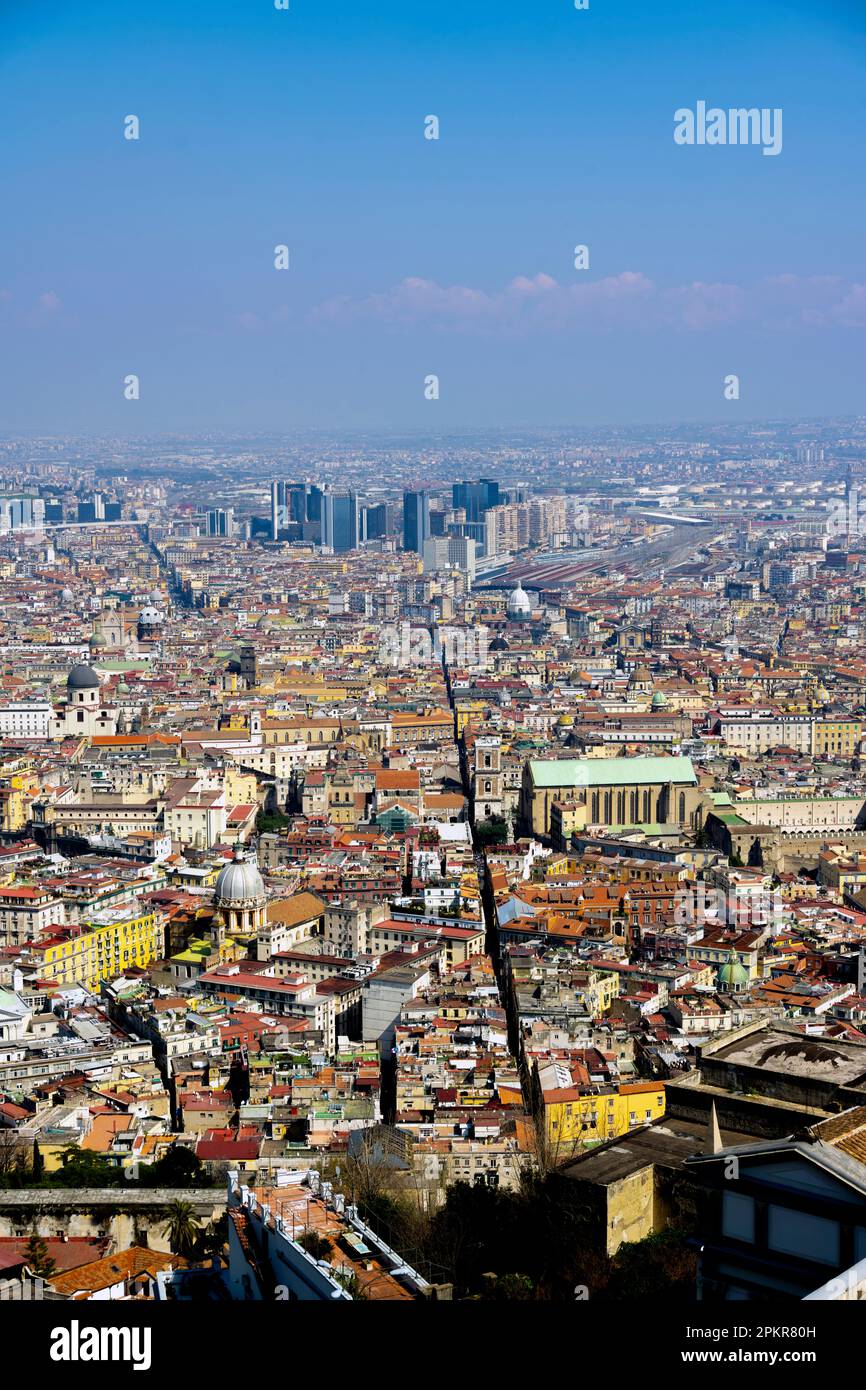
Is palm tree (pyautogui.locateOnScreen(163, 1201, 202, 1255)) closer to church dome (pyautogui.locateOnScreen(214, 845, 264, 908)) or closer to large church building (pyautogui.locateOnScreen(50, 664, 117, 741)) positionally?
church dome (pyautogui.locateOnScreen(214, 845, 264, 908))

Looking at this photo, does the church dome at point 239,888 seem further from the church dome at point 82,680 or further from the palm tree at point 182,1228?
the church dome at point 82,680

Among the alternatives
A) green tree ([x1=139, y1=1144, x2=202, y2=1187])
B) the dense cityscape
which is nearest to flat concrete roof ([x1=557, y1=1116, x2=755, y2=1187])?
the dense cityscape

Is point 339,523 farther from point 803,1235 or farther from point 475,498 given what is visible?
point 803,1235

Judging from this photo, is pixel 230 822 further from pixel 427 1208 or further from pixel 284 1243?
pixel 284 1243

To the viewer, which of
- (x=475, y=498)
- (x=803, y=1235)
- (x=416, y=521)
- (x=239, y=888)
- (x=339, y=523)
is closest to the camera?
(x=803, y=1235)

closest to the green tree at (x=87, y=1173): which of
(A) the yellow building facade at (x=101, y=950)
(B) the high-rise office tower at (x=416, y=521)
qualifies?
(A) the yellow building facade at (x=101, y=950)

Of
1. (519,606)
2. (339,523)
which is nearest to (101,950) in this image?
(519,606)

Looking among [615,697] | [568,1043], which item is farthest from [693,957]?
[615,697]

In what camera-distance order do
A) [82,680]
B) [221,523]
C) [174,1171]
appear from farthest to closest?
[221,523]
[82,680]
[174,1171]
